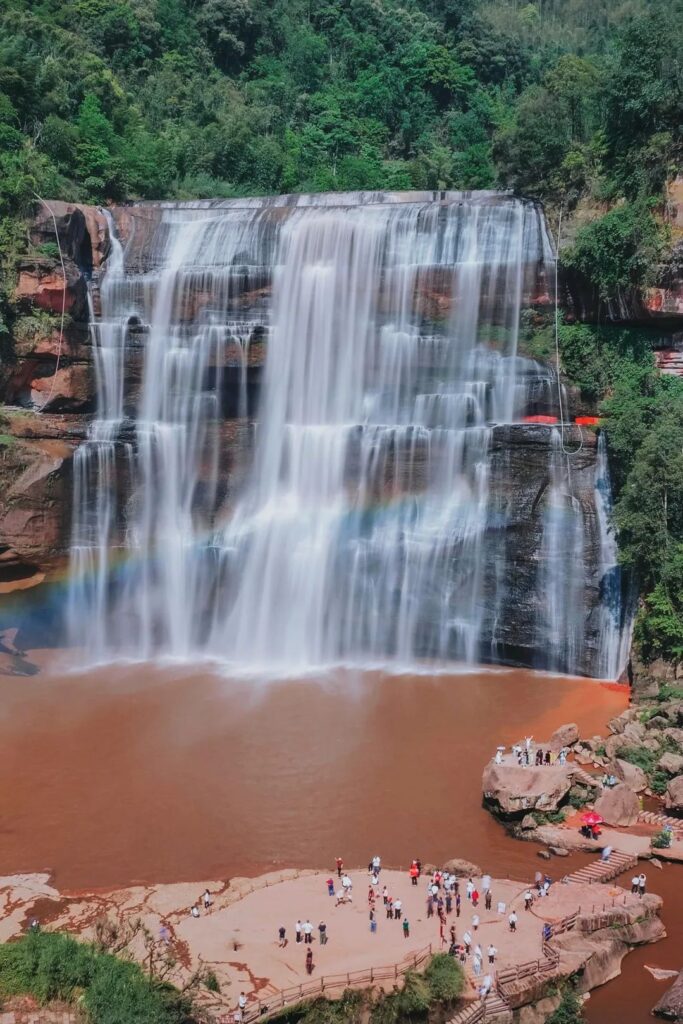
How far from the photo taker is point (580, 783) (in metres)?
20.8

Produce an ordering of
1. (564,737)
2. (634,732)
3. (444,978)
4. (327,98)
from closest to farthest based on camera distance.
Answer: (444,978) < (564,737) < (634,732) < (327,98)

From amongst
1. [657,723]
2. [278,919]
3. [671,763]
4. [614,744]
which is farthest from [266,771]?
[657,723]

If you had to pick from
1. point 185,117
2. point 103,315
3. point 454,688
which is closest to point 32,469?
point 103,315

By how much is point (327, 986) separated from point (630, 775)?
9.54 m

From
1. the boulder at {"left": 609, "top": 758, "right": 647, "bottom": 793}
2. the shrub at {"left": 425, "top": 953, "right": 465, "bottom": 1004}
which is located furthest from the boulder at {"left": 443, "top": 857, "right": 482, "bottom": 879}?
the boulder at {"left": 609, "top": 758, "right": 647, "bottom": 793}

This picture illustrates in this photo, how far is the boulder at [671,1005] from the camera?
1425 cm

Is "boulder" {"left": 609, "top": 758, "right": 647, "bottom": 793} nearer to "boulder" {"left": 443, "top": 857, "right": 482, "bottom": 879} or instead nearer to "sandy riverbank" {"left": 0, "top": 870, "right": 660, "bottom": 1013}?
"sandy riverbank" {"left": 0, "top": 870, "right": 660, "bottom": 1013}

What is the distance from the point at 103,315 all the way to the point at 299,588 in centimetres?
1289

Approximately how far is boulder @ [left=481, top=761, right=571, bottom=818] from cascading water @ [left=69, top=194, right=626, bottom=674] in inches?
294

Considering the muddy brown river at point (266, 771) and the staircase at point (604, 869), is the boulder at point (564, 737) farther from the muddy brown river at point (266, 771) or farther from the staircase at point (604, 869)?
the staircase at point (604, 869)

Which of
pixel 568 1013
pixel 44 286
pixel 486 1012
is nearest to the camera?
pixel 568 1013

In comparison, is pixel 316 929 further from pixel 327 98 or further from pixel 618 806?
pixel 327 98

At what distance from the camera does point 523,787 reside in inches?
792

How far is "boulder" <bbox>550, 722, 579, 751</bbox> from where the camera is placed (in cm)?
2239
